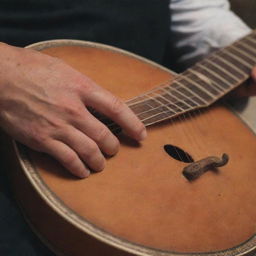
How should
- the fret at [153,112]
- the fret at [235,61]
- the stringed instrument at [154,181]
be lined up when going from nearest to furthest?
the stringed instrument at [154,181] < the fret at [153,112] < the fret at [235,61]

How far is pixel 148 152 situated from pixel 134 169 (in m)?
0.05

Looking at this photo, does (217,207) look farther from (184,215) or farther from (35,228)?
(35,228)

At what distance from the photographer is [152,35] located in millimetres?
1032

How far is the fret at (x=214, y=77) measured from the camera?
88cm

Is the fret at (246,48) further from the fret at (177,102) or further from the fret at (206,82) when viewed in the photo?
the fret at (177,102)

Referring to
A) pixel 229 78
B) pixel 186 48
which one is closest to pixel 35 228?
pixel 229 78

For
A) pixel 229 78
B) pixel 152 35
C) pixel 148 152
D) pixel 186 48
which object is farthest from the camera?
pixel 186 48

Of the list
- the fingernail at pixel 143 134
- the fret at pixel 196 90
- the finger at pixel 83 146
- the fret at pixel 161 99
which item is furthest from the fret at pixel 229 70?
the finger at pixel 83 146

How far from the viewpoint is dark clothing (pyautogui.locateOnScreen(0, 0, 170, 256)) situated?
840 mm

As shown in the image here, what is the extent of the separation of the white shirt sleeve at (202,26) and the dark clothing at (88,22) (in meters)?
0.11

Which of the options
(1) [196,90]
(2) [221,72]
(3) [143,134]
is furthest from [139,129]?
(2) [221,72]

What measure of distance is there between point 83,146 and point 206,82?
0.39m

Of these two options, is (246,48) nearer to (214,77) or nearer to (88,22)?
(214,77)

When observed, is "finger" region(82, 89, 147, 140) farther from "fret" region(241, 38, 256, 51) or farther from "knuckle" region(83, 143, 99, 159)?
"fret" region(241, 38, 256, 51)
